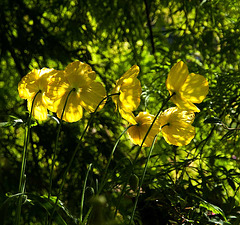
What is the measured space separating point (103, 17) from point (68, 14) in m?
0.11

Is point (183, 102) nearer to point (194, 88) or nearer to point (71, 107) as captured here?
point (194, 88)

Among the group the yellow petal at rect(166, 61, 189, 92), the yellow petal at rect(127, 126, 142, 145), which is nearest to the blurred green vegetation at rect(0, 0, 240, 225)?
the yellow petal at rect(127, 126, 142, 145)

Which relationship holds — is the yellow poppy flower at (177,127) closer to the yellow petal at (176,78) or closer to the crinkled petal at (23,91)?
the yellow petal at (176,78)

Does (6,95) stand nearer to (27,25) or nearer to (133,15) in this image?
(27,25)

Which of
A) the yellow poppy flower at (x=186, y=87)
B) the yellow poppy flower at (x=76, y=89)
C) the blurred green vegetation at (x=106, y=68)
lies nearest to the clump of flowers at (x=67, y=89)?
the yellow poppy flower at (x=76, y=89)

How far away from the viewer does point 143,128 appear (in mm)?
607

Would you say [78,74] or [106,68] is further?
[106,68]

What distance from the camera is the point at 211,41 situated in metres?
1.31

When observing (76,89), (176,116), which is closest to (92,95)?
(76,89)

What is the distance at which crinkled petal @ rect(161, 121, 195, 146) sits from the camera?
1.91ft

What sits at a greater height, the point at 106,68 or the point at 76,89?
the point at 106,68

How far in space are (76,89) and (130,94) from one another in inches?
3.1

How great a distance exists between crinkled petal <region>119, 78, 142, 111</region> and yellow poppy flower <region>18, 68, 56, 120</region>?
0.36 feet

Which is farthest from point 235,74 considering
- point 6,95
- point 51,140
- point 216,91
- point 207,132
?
point 6,95
